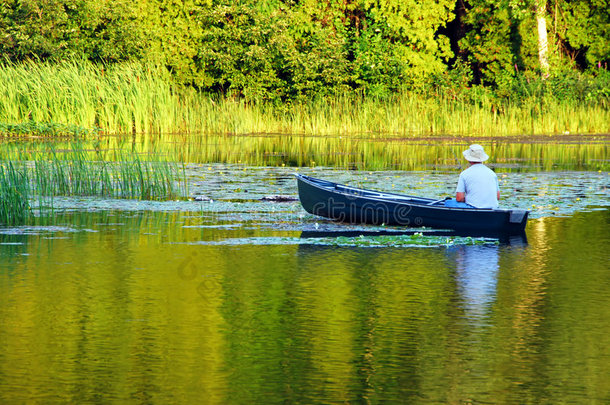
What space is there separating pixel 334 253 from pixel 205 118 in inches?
927

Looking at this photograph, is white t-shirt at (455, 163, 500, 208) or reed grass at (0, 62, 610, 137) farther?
reed grass at (0, 62, 610, 137)

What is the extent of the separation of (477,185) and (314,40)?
2558 centimetres

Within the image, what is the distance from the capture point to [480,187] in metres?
14.2

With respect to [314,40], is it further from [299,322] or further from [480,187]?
[299,322]

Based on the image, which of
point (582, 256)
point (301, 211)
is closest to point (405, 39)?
point (301, 211)

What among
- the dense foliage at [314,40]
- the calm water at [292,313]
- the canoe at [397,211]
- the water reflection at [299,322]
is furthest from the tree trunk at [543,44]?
the water reflection at [299,322]

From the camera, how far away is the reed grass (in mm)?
31641

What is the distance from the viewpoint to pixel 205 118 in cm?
3522

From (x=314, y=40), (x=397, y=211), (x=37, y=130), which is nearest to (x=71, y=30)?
(x=37, y=130)

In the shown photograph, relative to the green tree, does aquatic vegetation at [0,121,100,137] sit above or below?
below

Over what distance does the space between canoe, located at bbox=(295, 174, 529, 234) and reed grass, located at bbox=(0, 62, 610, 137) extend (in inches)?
701

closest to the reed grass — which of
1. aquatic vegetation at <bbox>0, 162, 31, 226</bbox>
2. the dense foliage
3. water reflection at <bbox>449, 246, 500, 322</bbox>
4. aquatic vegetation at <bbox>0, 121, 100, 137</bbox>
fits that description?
aquatic vegetation at <bbox>0, 121, 100, 137</bbox>

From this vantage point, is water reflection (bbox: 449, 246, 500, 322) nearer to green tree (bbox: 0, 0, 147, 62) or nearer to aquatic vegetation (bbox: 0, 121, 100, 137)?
aquatic vegetation (bbox: 0, 121, 100, 137)

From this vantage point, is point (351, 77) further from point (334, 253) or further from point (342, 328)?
point (342, 328)
